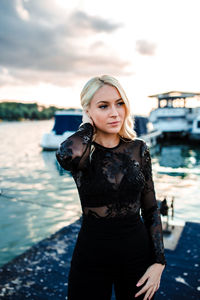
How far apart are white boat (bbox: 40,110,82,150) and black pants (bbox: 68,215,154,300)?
921 inches

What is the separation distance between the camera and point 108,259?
1814 millimetres

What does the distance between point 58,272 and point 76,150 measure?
3.33 m

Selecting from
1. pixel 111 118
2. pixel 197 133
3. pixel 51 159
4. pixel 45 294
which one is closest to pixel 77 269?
pixel 111 118

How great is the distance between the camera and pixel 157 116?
3953cm

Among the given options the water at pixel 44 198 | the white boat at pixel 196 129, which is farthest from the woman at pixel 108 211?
the white boat at pixel 196 129

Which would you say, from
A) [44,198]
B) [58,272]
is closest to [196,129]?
[44,198]

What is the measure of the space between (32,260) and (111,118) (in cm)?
397

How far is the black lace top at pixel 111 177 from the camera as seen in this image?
1808 millimetres

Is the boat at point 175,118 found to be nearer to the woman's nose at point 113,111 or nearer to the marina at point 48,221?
the marina at point 48,221

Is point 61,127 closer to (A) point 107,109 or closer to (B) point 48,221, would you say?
(B) point 48,221

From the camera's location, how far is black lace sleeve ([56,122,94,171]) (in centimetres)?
183

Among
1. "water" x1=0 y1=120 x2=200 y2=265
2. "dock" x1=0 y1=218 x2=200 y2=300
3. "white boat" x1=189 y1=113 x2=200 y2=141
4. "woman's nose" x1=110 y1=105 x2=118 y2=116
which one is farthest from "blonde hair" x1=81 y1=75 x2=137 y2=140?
"white boat" x1=189 y1=113 x2=200 y2=141

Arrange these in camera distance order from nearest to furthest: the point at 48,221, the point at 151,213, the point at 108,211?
the point at 108,211
the point at 151,213
the point at 48,221

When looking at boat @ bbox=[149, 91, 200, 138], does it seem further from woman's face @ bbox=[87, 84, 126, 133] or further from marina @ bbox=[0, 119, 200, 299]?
woman's face @ bbox=[87, 84, 126, 133]
